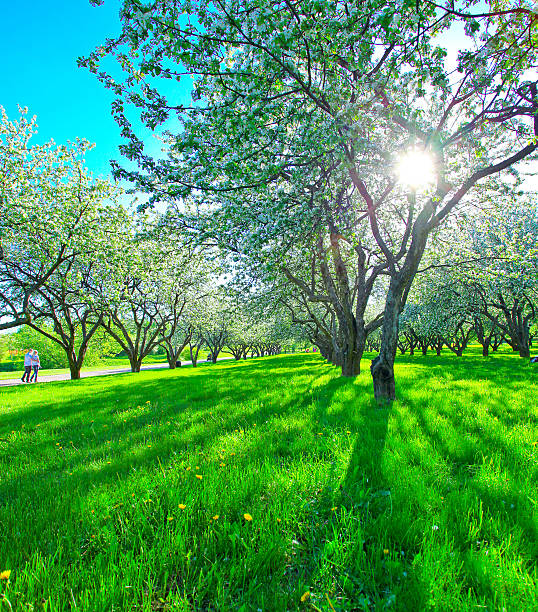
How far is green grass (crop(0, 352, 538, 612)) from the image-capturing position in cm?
184

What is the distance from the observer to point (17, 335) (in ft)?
196

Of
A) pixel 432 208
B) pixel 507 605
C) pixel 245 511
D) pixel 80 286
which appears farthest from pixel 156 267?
pixel 507 605

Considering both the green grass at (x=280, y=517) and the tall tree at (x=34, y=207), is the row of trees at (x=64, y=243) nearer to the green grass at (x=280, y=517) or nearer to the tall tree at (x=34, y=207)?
the tall tree at (x=34, y=207)

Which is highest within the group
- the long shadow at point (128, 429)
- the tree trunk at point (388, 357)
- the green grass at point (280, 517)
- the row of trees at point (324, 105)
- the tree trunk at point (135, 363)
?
the row of trees at point (324, 105)

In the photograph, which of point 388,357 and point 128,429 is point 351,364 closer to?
point 388,357

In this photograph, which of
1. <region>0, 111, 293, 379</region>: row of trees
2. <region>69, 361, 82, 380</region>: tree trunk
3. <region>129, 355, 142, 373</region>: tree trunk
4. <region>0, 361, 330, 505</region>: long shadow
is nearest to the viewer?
<region>0, 361, 330, 505</region>: long shadow

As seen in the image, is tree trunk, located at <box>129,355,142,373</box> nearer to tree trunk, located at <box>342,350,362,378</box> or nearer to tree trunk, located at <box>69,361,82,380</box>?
tree trunk, located at <box>69,361,82,380</box>

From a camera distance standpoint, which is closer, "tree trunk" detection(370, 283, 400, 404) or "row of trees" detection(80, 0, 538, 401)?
"row of trees" detection(80, 0, 538, 401)

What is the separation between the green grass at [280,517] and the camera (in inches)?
72.6

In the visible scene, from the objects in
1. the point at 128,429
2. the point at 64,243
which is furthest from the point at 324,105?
the point at 64,243

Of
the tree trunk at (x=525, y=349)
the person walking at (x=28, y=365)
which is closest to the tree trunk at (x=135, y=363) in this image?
the person walking at (x=28, y=365)

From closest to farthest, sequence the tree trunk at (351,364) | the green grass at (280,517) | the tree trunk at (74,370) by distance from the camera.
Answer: the green grass at (280,517) < the tree trunk at (351,364) < the tree trunk at (74,370)

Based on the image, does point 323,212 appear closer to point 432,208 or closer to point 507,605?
point 432,208

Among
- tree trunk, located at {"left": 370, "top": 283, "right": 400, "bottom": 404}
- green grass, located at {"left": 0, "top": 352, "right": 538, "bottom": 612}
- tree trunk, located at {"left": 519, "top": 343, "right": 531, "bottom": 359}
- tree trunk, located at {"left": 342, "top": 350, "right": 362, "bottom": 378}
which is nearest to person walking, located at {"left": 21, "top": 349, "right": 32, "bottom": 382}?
green grass, located at {"left": 0, "top": 352, "right": 538, "bottom": 612}
